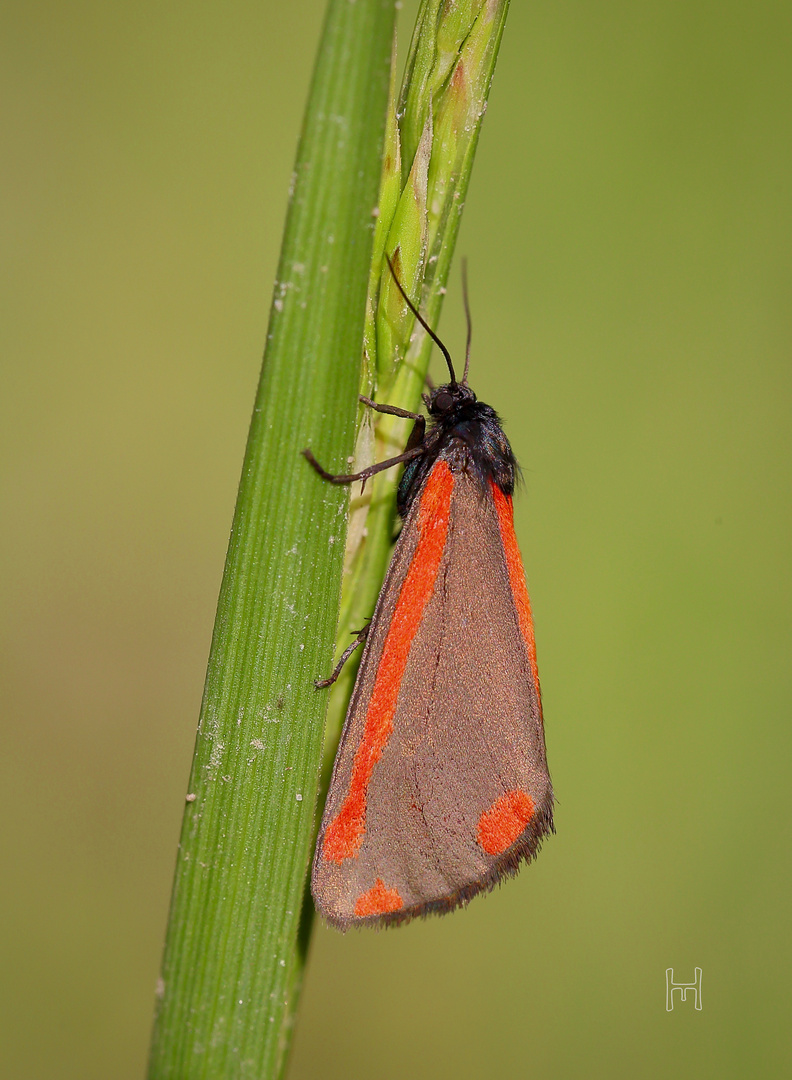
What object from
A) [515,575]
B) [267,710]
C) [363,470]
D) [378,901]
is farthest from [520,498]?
[267,710]

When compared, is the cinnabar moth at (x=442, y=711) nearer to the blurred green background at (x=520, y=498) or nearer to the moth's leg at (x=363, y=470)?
the moth's leg at (x=363, y=470)

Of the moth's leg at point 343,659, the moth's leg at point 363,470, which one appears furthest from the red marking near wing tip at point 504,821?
the moth's leg at point 363,470

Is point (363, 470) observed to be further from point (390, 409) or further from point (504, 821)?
point (504, 821)

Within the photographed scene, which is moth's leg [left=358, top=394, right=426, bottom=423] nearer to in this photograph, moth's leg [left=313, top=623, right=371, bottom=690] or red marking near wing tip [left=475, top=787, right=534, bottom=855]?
moth's leg [left=313, top=623, right=371, bottom=690]

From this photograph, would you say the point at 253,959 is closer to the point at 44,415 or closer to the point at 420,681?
the point at 420,681

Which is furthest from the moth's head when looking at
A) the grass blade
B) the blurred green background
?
the blurred green background

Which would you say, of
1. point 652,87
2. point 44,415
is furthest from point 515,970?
point 652,87
